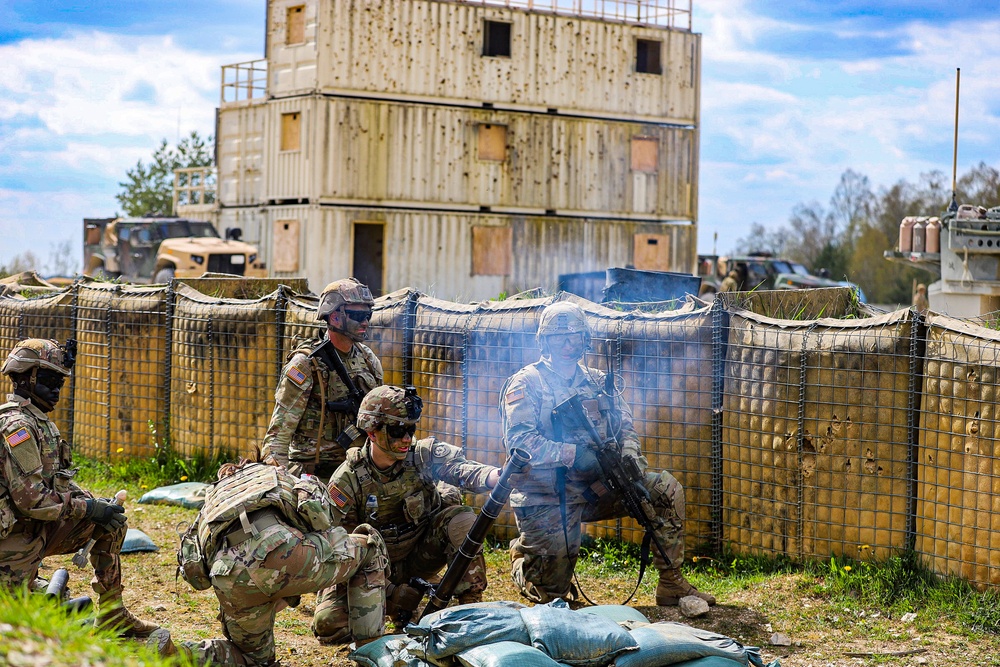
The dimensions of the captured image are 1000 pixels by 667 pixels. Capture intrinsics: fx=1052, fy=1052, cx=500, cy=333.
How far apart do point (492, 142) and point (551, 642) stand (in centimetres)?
2417

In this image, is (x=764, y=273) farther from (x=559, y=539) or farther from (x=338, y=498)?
(x=338, y=498)

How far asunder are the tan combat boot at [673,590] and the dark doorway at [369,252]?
854 inches

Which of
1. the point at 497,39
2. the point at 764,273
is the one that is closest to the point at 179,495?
the point at 764,273

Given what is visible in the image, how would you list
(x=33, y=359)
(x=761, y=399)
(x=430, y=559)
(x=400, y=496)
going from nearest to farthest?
(x=33, y=359)
(x=400, y=496)
(x=430, y=559)
(x=761, y=399)

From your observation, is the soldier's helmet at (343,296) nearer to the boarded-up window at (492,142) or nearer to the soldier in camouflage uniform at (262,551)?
the soldier in camouflage uniform at (262,551)

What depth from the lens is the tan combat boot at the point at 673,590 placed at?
607 centimetres

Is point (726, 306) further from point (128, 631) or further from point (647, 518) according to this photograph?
point (128, 631)

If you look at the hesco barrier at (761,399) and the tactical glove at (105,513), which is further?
the hesco barrier at (761,399)

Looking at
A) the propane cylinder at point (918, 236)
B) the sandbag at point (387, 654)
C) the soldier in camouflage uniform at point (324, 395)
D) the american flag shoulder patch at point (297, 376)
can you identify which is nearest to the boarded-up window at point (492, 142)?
the propane cylinder at point (918, 236)

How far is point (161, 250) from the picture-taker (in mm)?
22312

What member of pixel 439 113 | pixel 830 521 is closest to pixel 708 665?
pixel 830 521

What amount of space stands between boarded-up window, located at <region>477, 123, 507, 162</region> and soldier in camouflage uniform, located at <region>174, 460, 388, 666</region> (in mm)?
23363

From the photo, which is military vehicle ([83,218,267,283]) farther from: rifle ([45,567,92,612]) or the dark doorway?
rifle ([45,567,92,612])

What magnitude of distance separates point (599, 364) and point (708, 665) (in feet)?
9.53
